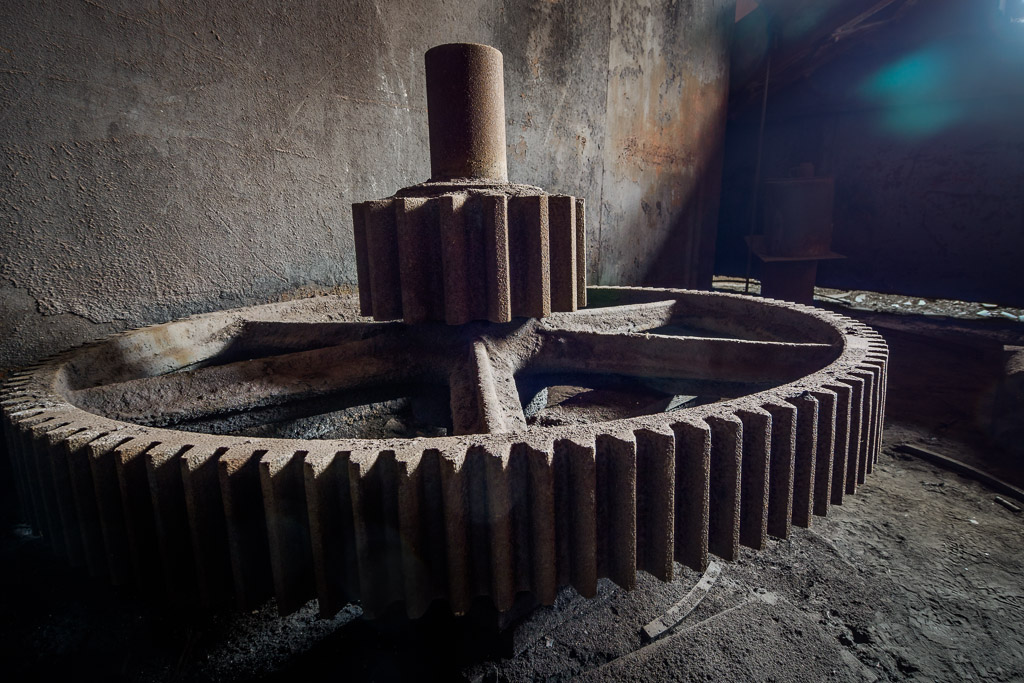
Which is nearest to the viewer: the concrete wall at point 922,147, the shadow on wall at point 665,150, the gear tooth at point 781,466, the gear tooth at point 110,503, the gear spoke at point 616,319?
the gear tooth at point 110,503

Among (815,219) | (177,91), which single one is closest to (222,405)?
(177,91)

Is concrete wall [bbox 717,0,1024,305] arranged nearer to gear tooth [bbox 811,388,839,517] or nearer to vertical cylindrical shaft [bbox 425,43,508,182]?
vertical cylindrical shaft [bbox 425,43,508,182]

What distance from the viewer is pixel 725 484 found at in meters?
1.28

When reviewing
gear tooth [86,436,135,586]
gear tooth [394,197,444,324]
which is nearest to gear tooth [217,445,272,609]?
gear tooth [86,436,135,586]

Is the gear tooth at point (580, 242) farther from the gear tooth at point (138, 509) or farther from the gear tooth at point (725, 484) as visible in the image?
the gear tooth at point (138, 509)

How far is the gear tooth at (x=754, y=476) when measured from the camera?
4.22ft

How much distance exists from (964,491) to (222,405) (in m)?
3.00

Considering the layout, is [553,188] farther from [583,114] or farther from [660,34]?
[660,34]

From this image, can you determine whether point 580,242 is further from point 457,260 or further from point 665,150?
point 665,150

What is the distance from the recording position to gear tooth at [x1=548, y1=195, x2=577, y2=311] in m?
1.88

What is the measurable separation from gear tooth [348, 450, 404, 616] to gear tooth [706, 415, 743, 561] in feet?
2.26

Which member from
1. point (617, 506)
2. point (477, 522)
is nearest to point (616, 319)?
point (617, 506)

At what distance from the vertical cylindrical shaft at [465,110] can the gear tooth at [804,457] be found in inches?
48.9

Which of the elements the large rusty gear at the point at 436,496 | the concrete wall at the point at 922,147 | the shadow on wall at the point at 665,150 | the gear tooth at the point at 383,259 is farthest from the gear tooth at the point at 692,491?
the concrete wall at the point at 922,147
